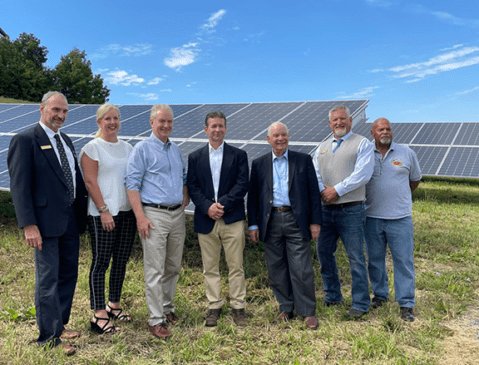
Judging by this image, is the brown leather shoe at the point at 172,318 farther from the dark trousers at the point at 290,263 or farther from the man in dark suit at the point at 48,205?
the dark trousers at the point at 290,263

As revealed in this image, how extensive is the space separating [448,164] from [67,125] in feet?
41.6

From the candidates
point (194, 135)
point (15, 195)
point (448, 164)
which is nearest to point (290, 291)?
point (15, 195)

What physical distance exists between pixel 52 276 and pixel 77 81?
4389 centimetres

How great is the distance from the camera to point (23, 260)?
7.09 metres

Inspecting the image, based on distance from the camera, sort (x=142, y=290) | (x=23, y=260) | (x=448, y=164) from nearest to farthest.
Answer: (x=142, y=290) < (x=23, y=260) < (x=448, y=164)

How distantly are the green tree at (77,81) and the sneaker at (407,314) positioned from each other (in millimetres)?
42708

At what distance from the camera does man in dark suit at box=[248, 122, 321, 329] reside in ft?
14.9

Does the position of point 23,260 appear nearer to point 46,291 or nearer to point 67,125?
point 46,291

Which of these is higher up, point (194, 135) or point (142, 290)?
point (194, 135)

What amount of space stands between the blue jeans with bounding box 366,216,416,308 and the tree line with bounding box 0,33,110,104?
41.9 m

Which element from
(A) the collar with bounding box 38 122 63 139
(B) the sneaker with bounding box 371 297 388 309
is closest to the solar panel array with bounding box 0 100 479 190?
(B) the sneaker with bounding box 371 297 388 309

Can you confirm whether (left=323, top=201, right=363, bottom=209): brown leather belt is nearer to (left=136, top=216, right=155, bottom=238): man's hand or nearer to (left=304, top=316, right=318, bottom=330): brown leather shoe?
(left=304, top=316, right=318, bottom=330): brown leather shoe

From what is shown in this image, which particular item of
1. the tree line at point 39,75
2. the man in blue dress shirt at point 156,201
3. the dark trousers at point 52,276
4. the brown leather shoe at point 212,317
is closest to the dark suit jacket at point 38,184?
the dark trousers at point 52,276

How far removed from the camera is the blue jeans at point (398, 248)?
4773mm
